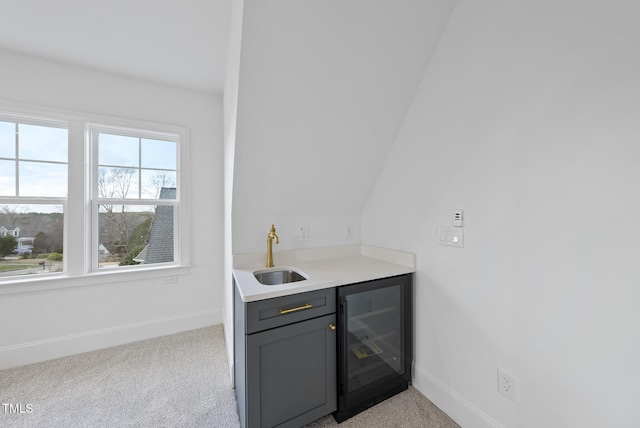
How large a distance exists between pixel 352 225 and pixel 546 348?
1481mm

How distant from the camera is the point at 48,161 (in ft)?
6.92

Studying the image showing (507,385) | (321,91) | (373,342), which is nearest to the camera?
(507,385)

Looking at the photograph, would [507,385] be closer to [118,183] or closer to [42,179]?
[118,183]

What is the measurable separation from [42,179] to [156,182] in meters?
0.82

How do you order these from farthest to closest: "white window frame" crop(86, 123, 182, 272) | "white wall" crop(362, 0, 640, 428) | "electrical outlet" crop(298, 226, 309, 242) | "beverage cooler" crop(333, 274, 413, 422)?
"white window frame" crop(86, 123, 182, 272)
"electrical outlet" crop(298, 226, 309, 242)
"beverage cooler" crop(333, 274, 413, 422)
"white wall" crop(362, 0, 640, 428)

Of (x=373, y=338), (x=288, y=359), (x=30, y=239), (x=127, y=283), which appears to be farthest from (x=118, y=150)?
(x=373, y=338)

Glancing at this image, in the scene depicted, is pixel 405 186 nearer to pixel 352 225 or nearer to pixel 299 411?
pixel 352 225

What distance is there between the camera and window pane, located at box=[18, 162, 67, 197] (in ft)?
6.71

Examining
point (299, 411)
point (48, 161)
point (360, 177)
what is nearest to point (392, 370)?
point (299, 411)

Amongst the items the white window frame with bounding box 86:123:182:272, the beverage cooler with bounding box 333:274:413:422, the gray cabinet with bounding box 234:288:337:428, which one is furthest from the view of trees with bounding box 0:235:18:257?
the beverage cooler with bounding box 333:274:413:422

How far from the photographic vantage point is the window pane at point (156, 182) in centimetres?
246

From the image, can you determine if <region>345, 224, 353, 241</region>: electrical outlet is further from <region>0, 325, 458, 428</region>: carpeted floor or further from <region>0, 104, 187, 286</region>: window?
<region>0, 104, 187, 286</region>: window

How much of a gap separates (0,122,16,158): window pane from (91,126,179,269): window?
50 centimetres

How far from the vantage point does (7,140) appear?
2002mm
